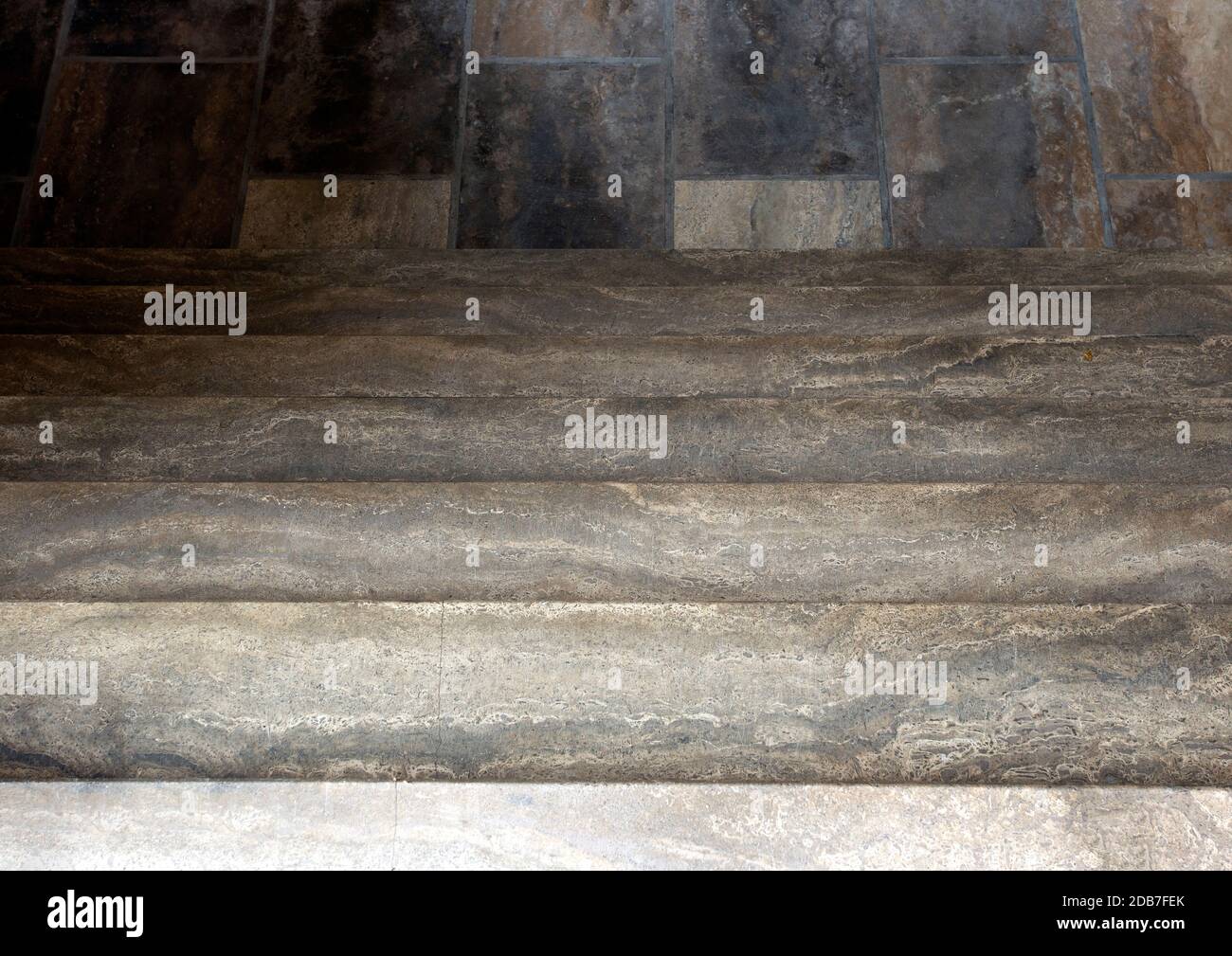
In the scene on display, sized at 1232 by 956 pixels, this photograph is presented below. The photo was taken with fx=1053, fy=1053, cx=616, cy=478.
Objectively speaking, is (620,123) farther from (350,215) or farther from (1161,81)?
(1161,81)

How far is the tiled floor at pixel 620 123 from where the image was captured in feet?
15.6

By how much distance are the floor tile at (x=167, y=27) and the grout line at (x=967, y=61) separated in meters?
3.10

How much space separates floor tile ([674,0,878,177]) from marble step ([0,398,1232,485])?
93.9 inches

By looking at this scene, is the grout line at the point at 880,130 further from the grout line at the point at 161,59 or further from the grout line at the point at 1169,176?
the grout line at the point at 161,59

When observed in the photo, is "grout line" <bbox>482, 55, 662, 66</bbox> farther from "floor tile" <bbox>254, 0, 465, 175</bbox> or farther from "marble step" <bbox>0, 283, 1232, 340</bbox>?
"marble step" <bbox>0, 283, 1232, 340</bbox>

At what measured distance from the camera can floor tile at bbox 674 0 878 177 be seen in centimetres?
483

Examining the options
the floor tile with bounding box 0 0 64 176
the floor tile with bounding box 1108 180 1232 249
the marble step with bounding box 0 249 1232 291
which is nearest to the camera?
the marble step with bounding box 0 249 1232 291

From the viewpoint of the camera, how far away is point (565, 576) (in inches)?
92.6

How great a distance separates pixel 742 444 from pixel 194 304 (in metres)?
2.02

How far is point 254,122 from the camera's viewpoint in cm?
496

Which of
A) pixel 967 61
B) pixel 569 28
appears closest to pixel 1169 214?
pixel 967 61

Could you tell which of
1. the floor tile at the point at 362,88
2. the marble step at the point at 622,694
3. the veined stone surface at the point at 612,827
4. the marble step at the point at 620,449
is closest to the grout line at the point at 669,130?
the floor tile at the point at 362,88

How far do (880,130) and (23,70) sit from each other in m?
4.11

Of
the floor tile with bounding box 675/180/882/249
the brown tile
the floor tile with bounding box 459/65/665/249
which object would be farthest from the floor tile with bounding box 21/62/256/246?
the floor tile with bounding box 675/180/882/249
